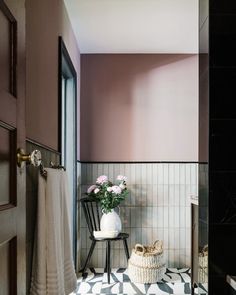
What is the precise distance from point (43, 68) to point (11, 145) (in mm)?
1330

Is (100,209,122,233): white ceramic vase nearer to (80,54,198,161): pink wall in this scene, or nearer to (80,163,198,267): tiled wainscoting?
(80,163,198,267): tiled wainscoting

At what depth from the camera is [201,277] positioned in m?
2.24

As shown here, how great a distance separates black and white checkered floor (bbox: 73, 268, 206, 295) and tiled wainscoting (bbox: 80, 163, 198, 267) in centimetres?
28

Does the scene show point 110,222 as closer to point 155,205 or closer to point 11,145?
point 155,205

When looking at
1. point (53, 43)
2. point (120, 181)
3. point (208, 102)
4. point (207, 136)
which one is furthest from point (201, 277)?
point (120, 181)

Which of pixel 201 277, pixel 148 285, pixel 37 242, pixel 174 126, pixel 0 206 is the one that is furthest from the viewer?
pixel 174 126

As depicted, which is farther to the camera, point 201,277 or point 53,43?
point 53,43

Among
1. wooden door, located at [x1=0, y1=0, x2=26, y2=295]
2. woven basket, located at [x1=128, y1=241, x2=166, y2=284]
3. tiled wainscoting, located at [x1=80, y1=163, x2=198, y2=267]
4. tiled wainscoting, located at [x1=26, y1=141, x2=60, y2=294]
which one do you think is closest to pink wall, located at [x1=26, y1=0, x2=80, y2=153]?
tiled wainscoting, located at [x1=26, y1=141, x2=60, y2=294]

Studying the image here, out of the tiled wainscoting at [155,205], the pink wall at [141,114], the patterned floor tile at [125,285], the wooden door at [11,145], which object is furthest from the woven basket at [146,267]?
the wooden door at [11,145]

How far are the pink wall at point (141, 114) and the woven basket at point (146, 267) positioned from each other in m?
1.09

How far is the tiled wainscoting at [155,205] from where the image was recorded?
4.56 metres

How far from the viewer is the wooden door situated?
3.39 feet
